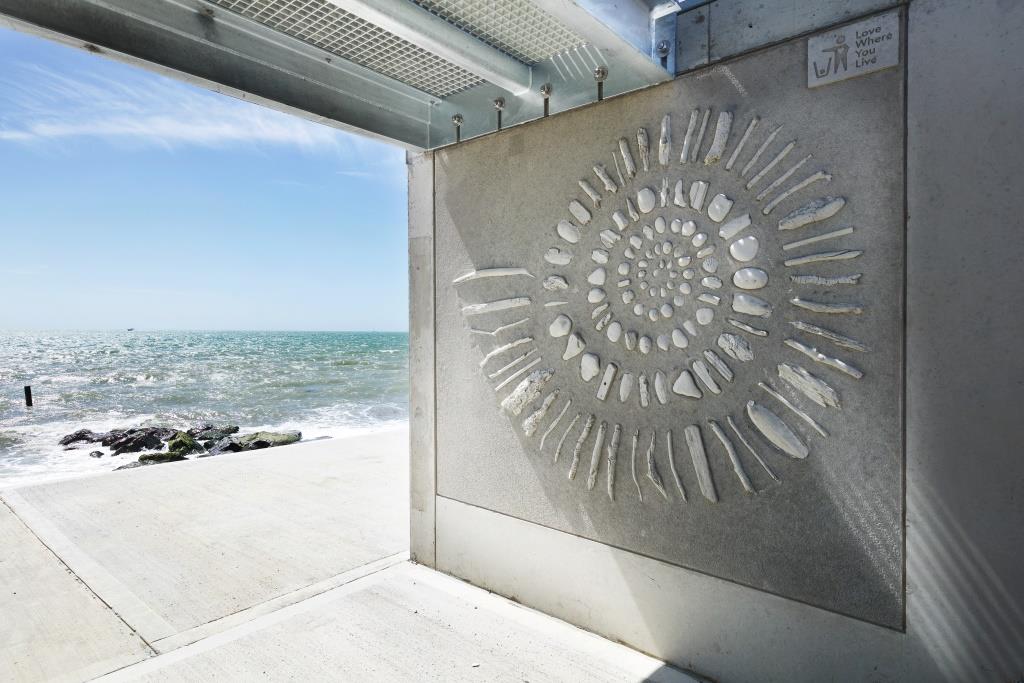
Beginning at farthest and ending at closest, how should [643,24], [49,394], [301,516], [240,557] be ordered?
[49,394] < [301,516] < [240,557] < [643,24]

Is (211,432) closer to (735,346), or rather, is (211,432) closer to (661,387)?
(661,387)

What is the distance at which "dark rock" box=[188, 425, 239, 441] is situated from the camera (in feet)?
36.4

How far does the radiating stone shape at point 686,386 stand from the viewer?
194cm

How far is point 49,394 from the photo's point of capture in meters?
17.4

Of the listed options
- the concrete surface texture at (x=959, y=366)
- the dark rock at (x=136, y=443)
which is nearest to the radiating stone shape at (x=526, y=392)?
the concrete surface texture at (x=959, y=366)

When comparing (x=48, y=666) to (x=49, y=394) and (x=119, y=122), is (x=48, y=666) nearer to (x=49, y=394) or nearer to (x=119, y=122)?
(x=49, y=394)

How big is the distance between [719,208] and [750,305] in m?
0.35

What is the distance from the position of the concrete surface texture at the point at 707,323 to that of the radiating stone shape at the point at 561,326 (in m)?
0.01

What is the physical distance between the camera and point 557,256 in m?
2.34

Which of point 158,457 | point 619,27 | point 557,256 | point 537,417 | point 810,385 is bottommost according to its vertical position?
point 158,457

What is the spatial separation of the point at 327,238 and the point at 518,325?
136 ft

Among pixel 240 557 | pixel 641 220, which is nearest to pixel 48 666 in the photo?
pixel 240 557

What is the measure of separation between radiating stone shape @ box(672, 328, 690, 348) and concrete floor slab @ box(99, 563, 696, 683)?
1.23m

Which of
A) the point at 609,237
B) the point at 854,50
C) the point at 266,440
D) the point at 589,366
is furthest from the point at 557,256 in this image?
the point at 266,440
